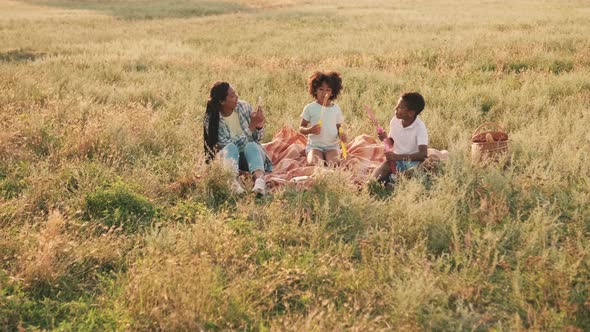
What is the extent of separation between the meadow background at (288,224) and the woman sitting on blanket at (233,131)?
325mm

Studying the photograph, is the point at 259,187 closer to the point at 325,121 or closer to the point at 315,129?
the point at 315,129

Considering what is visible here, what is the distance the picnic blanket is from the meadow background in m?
0.57

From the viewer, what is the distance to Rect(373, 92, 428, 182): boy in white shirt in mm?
6145

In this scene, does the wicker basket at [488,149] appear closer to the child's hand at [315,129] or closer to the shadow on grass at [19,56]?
the child's hand at [315,129]

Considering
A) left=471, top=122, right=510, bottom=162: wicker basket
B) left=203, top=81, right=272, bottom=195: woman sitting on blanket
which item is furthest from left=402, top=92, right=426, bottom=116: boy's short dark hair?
left=203, top=81, right=272, bottom=195: woman sitting on blanket

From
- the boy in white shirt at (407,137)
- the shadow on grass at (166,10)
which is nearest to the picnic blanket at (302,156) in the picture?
the boy in white shirt at (407,137)

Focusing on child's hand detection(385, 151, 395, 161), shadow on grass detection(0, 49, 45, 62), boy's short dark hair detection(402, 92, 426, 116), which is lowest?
child's hand detection(385, 151, 395, 161)

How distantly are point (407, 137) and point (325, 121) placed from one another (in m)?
1.14

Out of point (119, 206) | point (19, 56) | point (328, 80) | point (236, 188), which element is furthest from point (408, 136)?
point (19, 56)

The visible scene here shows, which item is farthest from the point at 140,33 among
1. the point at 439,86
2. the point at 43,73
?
the point at 439,86

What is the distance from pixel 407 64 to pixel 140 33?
1351cm

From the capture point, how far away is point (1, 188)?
5.76 metres

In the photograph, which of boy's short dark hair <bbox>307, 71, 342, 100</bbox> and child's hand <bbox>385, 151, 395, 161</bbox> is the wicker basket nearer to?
child's hand <bbox>385, 151, 395, 161</bbox>

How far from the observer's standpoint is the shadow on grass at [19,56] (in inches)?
585
